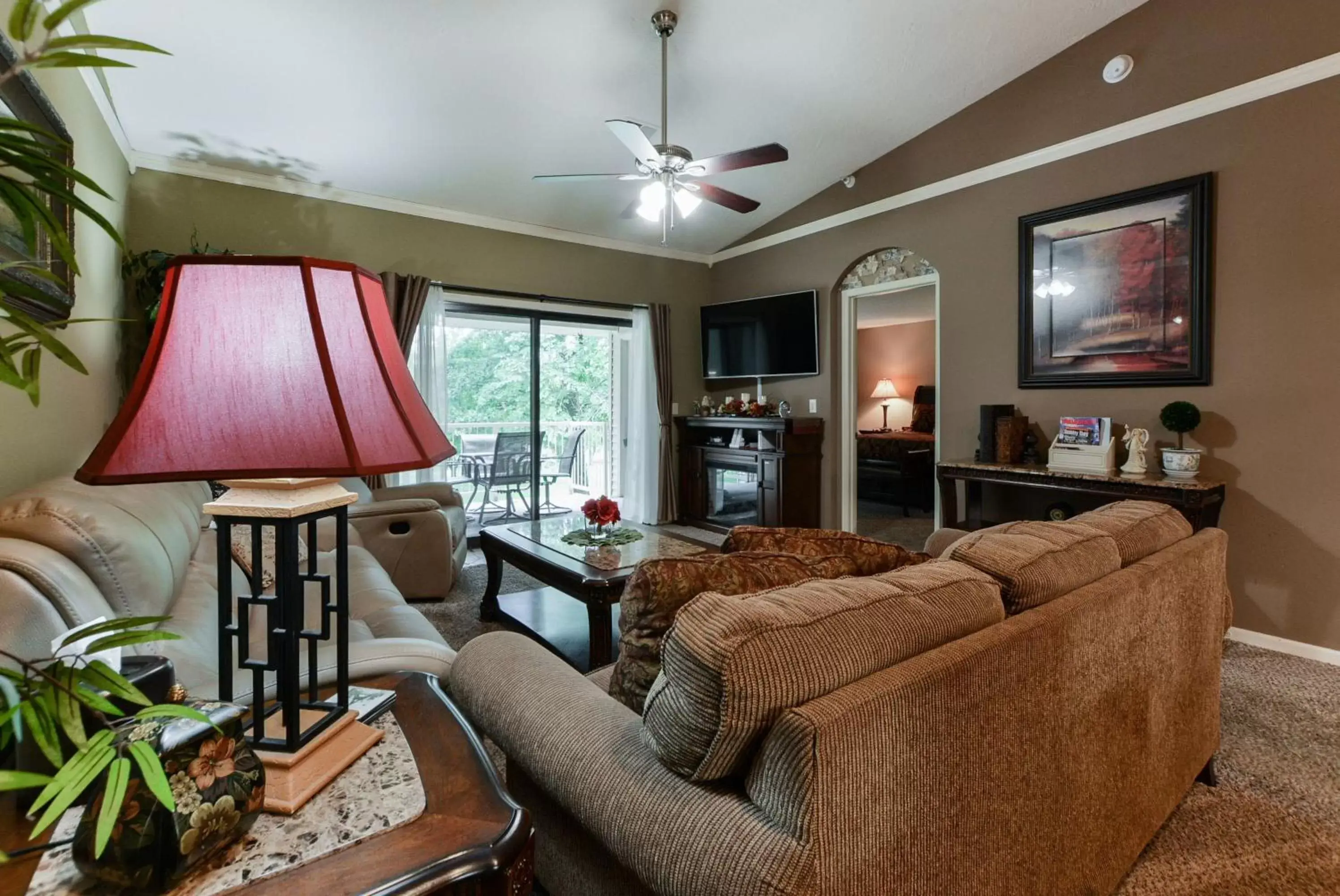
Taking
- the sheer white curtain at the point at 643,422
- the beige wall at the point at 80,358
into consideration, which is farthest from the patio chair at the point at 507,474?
the beige wall at the point at 80,358

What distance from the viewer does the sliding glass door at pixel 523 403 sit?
196 inches

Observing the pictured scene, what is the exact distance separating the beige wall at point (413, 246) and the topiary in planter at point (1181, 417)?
3.77 meters

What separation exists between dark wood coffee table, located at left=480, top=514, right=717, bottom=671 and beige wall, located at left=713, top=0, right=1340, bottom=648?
2681 millimetres

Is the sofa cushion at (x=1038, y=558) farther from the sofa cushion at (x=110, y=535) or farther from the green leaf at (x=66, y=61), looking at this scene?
the sofa cushion at (x=110, y=535)

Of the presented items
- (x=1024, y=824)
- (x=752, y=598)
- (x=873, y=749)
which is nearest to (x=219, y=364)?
(x=752, y=598)

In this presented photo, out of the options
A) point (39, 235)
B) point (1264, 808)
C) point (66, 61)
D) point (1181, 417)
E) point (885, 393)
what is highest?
point (39, 235)

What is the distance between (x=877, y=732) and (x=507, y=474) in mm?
4730

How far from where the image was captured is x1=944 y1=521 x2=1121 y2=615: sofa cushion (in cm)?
124

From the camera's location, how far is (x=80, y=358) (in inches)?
103

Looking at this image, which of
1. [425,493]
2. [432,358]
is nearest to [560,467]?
[432,358]

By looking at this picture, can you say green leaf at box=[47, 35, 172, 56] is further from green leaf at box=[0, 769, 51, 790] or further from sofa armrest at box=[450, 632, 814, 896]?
sofa armrest at box=[450, 632, 814, 896]

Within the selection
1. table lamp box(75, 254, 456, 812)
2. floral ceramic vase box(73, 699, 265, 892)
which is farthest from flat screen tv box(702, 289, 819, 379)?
floral ceramic vase box(73, 699, 265, 892)

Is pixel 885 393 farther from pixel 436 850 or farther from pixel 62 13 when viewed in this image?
pixel 62 13

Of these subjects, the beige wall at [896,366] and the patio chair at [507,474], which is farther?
the beige wall at [896,366]
